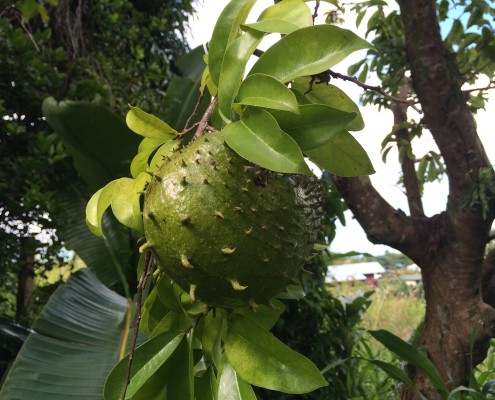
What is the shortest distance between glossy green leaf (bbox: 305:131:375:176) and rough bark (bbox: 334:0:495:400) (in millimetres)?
1091

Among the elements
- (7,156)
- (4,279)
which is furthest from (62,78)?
(4,279)

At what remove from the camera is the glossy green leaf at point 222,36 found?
1.69 ft

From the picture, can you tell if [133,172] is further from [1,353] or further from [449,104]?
[1,353]

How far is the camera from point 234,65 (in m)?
0.48

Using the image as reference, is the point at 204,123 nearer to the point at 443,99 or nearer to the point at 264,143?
the point at 264,143

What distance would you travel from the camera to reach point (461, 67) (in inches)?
68.2

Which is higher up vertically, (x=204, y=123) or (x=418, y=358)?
(x=204, y=123)

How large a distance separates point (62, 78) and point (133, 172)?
6.21 feet

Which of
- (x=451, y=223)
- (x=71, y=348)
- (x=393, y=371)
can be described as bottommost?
(x=393, y=371)

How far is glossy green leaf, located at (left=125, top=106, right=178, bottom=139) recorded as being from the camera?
529mm

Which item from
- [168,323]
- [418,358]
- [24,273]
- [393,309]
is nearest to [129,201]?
[168,323]

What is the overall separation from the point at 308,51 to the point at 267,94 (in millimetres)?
64

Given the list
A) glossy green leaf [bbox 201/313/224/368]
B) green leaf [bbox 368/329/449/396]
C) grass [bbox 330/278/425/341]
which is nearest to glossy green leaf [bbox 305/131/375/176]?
glossy green leaf [bbox 201/313/224/368]

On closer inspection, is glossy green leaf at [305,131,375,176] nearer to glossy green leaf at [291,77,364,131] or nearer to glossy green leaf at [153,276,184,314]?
glossy green leaf at [291,77,364,131]
